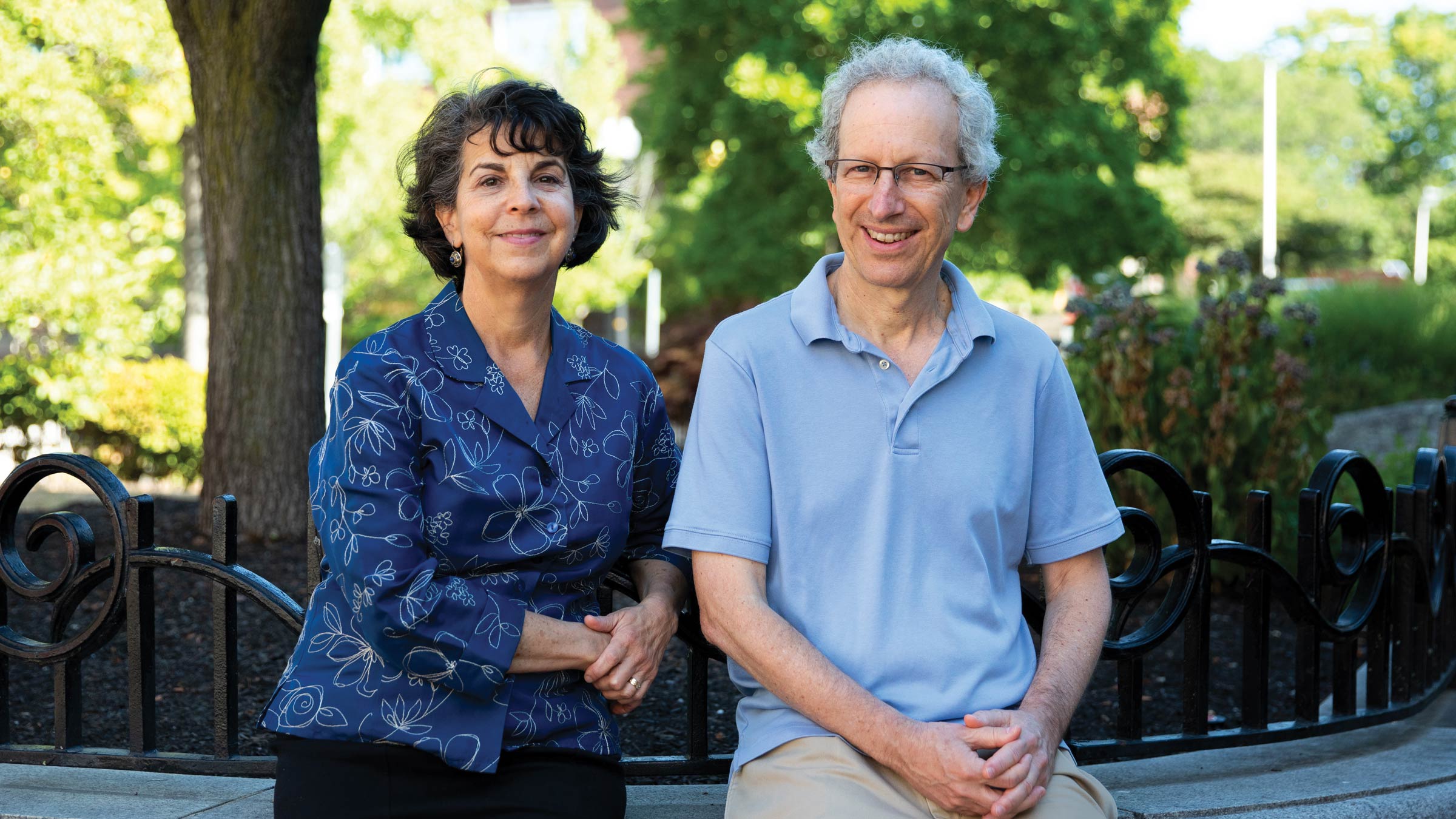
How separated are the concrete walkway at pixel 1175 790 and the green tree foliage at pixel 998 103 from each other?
1125 cm

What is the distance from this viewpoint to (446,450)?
2.25 meters

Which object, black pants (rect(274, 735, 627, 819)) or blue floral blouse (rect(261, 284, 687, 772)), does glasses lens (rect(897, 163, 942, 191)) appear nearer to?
blue floral blouse (rect(261, 284, 687, 772))

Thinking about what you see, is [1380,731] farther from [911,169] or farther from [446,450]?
[446,450]

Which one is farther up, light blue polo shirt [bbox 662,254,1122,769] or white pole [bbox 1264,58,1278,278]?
white pole [bbox 1264,58,1278,278]

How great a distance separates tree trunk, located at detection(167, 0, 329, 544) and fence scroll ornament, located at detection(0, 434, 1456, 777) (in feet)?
7.60

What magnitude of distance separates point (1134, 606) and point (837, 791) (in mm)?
1372

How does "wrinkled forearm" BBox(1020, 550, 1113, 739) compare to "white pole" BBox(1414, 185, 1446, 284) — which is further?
"white pole" BBox(1414, 185, 1446, 284)

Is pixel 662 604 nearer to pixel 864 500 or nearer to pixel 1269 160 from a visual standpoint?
pixel 864 500

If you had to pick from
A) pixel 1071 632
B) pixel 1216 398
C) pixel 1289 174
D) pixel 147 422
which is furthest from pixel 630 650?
pixel 1289 174

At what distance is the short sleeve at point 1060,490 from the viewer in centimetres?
245

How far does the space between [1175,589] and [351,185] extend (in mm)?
18912

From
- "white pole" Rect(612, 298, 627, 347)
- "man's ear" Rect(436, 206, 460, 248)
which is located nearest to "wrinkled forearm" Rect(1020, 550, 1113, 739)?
"man's ear" Rect(436, 206, 460, 248)

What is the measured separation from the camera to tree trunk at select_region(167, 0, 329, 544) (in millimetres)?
5363

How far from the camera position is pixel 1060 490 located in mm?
2457
